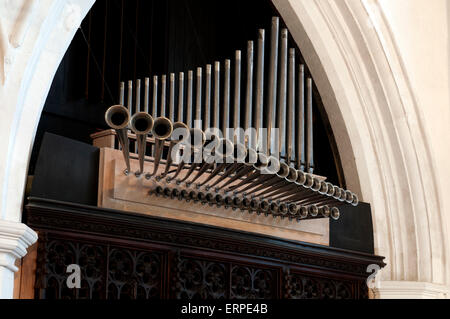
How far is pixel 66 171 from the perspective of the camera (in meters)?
5.38

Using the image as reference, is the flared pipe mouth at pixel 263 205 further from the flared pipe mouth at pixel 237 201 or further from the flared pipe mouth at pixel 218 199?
the flared pipe mouth at pixel 218 199

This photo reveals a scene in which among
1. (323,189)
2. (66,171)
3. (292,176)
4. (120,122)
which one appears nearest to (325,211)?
(323,189)

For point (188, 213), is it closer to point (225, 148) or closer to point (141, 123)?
point (225, 148)

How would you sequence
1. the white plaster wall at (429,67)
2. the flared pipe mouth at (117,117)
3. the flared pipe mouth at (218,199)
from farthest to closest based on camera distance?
the white plaster wall at (429,67)
the flared pipe mouth at (218,199)
the flared pipe mouth at (117,117)

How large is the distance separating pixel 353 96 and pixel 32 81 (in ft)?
10.4

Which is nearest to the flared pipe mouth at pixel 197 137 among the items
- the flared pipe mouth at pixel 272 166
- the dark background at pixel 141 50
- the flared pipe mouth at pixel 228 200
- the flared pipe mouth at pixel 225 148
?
the flared pipe mouth at pixel 225 148

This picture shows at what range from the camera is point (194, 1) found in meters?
7.90

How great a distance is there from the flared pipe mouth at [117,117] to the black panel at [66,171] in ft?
1.19

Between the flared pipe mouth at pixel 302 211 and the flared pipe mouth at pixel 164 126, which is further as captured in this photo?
the flared pipe mouth at pixel 302 211

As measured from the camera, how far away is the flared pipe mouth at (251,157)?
5496 millimetres

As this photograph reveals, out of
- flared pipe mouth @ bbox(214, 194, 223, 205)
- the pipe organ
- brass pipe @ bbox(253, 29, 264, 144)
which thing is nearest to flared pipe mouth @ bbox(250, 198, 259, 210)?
the pipe organ

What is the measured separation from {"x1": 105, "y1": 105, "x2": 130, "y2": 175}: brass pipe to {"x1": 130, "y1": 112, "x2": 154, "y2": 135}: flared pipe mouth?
46mm

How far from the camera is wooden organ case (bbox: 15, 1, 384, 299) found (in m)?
5.23

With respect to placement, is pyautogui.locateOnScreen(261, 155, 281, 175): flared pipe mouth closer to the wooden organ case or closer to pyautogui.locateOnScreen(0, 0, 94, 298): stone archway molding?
the wooden organ case
